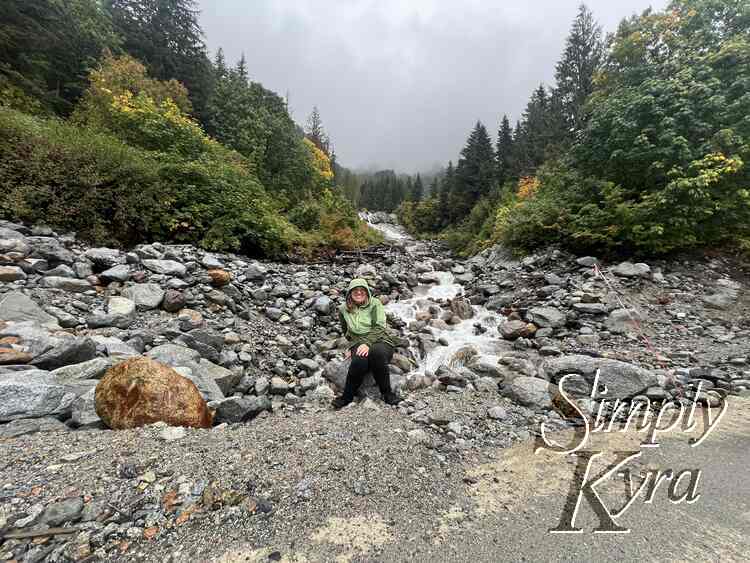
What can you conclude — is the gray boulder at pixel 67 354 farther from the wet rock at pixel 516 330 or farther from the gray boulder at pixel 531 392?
the wet rock at pixel 516 330

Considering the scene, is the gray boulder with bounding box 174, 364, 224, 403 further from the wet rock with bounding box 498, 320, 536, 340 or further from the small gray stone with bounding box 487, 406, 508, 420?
the wet rock with bounding box 498, 320, 536, 340

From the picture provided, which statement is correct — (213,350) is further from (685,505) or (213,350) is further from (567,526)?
(685,505)

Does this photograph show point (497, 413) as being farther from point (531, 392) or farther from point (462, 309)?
point (462, 309)

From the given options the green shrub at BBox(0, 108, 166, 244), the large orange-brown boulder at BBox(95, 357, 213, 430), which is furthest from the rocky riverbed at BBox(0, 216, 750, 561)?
the green shrub at BBox(0, 108, 166, 244)

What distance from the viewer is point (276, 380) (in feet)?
13.4

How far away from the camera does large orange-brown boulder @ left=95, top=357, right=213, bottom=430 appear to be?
7.45ft

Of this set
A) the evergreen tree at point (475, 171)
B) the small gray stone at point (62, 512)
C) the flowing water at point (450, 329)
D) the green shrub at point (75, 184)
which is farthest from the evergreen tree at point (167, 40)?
the evergreen tree at point (475, 171)

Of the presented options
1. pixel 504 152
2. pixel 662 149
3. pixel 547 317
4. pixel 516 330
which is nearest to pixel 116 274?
pixel 516 330

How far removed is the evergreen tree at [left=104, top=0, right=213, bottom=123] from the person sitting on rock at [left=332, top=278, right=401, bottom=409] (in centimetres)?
1755

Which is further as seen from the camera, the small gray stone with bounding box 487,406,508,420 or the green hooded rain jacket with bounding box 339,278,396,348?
the green hooded rain jacket with bounding box 339,278,396,348

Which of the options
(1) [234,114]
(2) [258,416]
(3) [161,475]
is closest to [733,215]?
(2) [258,416]

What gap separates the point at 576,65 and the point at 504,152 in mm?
10499

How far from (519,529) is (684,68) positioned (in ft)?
36.4

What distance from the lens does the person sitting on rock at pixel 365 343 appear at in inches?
137
